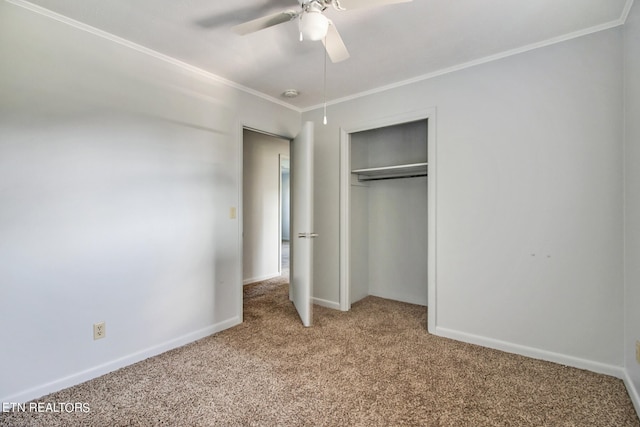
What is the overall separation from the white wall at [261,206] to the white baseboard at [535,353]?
3003 mm

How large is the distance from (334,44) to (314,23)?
348 millimetres

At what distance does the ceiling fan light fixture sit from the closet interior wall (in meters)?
2.10

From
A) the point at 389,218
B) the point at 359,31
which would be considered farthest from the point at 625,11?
the point at 389,218

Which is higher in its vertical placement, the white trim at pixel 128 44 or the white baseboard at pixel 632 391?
the white trim at pixel 128 44

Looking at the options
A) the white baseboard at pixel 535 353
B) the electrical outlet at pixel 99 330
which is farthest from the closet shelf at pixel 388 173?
the electrical outlet at pixel 99 330

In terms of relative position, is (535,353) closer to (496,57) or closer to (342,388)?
(342,388)

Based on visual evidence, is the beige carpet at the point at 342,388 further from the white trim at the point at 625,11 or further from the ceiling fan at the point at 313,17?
the white trim at the point at 625,11

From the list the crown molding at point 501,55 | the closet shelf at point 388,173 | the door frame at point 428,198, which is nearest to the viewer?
the crown molding at point 501,55

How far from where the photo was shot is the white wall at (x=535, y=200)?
6.89 ft

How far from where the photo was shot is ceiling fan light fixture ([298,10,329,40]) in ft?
5.01

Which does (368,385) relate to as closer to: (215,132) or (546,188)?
(546,188)

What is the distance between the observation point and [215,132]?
2.85 m

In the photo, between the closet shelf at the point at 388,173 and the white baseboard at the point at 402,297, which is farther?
the white baseboard at the point at 402,297

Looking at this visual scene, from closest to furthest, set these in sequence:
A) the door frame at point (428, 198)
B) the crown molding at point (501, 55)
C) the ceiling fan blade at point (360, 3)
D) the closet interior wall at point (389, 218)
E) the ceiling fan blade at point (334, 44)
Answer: the ceiling fan blade at point (360, 3) < the ceiling fan blade at point (334, 44) < the crown molding at point (501, 55) < the door frame at point (428, 198) < the closet interior wall at point (389, 218)
